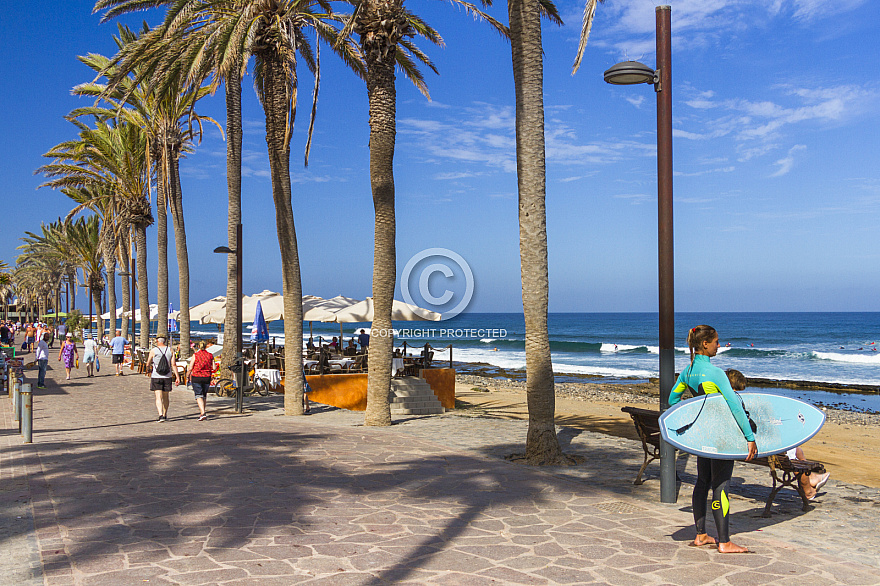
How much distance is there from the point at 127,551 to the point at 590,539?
351cm

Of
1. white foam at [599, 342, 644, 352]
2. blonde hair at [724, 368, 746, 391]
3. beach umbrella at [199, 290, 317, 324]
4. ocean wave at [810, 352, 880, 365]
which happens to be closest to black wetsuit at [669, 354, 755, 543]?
blonde hair at [724, 368, 746, 391]

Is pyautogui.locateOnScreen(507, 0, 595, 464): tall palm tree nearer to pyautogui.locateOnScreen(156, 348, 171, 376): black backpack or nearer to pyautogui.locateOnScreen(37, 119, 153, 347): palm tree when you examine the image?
pyautogui.locateOnScreen(156, 348, 171, 376): black backpack

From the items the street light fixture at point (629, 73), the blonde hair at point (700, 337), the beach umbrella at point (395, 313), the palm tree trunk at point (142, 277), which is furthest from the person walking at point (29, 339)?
the blonde hair at point (700, 337)

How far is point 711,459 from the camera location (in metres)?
4.94

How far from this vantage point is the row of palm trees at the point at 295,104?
29.4ft

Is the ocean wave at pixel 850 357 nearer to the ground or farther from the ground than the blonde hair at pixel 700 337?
nearer to the ground

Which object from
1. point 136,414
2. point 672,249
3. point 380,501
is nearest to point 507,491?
point 380,501

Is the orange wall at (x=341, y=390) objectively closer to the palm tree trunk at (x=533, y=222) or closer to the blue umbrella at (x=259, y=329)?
the blue umbrella at (x=259, y=329)

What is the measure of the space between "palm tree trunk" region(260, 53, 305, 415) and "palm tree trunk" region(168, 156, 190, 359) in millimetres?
9623

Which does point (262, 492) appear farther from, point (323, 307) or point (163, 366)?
point (323, 307)

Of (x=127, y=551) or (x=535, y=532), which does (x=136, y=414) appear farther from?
(x=535, y=532)

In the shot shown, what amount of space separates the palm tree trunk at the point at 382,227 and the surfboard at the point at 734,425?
23.6 feet

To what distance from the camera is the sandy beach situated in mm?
12828

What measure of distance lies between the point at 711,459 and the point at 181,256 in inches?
839
